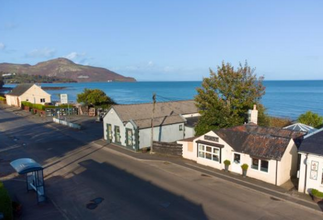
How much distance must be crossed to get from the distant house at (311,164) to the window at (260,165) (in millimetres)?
2371

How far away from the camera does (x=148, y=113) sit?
28.9 m

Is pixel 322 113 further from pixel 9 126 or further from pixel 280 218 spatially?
pixel 9 126

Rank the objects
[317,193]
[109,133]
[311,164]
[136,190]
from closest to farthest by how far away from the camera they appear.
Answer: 1. [317,193]
2. [311,164]
3. [136,190]
4. [109,133]

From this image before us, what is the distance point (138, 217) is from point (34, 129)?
2982 centimetres

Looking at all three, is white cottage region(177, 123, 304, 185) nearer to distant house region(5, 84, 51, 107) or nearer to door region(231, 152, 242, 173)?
door region(231, 152, 242, 173)

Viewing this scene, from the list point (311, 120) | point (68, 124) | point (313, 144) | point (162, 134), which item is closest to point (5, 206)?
point (313, 144)

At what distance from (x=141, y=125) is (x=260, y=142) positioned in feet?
40.0

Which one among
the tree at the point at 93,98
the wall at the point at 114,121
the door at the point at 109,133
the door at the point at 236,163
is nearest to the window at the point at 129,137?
the wall at the point at 114,121

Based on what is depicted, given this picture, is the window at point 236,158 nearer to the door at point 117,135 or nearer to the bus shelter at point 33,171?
the door at point 117,135

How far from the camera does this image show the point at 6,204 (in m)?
A: 11.6

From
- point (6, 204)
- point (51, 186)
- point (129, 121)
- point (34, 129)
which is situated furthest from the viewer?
point (34, 129)

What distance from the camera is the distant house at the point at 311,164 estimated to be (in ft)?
49.6

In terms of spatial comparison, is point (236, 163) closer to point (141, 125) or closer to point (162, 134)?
point (162, 134)

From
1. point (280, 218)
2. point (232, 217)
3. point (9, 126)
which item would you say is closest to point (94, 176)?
point (232, 217)
